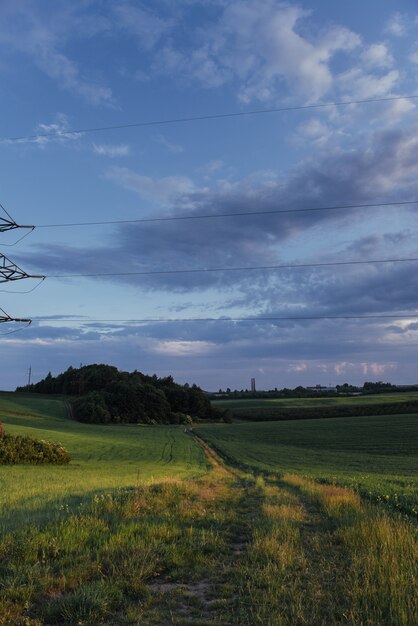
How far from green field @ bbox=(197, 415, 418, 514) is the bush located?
45.8 feet

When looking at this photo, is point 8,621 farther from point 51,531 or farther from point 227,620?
point 51,531

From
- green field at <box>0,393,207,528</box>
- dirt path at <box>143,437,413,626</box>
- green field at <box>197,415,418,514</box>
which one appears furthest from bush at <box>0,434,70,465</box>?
dirt path at <box>143,437,413,626</box>

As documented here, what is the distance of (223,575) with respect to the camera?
6844mm

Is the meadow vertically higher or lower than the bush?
higher

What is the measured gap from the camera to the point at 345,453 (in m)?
46.9

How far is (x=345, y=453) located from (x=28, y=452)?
29.2 m

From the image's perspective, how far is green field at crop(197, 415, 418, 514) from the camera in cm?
2085

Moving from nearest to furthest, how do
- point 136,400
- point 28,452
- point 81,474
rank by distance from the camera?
point 81,474, point 28,452, point 136,400

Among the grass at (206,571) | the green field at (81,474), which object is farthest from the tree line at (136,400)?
the grass at (206,571)

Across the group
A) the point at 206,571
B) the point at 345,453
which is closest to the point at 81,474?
the point at 206,571

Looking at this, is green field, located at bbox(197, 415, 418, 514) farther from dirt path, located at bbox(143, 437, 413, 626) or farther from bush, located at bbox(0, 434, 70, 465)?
bush, located at bbox(0, 434, 70, 465)

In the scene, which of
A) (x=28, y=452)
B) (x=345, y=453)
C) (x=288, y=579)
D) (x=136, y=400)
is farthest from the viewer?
(x=136, y=400)

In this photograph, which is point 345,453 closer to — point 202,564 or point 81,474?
point 81,474

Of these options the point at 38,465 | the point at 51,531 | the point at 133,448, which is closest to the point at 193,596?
the point at 51,531
